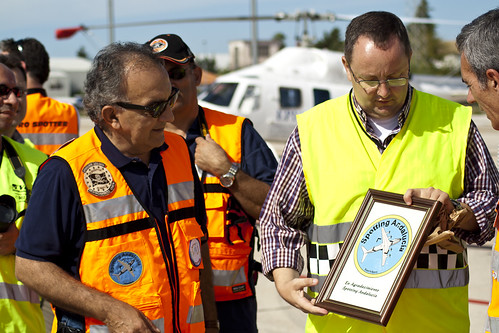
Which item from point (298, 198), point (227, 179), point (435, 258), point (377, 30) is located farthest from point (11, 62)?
point (435, 258)

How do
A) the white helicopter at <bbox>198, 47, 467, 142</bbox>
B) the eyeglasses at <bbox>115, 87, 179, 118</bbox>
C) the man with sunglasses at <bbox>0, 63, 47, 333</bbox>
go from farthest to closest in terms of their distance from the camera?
the white helicopter at <bbox>198, 47, 467, 142</bbox> < the man with sunglasses at <bbox>0, 63, 47, 333</bbox> < the eyeglasses at <bbox>115, 87, 179, 118</bbox>

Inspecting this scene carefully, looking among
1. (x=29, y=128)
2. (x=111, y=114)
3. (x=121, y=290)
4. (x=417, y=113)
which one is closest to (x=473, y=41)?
(x=417, y=113)

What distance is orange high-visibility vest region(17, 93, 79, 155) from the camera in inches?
210

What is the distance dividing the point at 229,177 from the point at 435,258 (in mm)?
1124

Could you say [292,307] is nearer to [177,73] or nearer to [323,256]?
[177,73]

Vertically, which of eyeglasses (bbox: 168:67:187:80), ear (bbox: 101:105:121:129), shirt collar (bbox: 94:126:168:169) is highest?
eyeglasses (bbox: 168:67:187:80)

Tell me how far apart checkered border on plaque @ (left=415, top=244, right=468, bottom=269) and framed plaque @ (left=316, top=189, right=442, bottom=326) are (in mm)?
233

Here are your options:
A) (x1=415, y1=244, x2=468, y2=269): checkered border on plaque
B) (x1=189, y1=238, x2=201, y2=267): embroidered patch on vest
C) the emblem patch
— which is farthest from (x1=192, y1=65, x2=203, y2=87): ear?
(x1=415, y1=244, x2=468, y2=269): checkered border on plaque

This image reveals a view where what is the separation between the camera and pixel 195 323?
254 centimetres

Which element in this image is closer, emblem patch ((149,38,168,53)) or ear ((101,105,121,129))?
ear ((101,105,121,129))

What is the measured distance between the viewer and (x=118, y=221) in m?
2.33

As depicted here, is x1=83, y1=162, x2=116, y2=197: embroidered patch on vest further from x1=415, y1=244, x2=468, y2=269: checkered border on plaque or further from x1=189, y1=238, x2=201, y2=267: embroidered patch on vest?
x1=415, y1=244, x2=468, y2=269: checkered border on plaque

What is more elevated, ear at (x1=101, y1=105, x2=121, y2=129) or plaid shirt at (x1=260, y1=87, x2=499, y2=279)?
ear at (x1=101, y1=105, x2=121, y2=129)

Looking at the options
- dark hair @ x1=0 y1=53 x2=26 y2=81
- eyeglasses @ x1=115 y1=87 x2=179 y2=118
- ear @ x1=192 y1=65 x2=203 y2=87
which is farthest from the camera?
dark hair @ x1=0 y1=53 x2=26 y2=81
